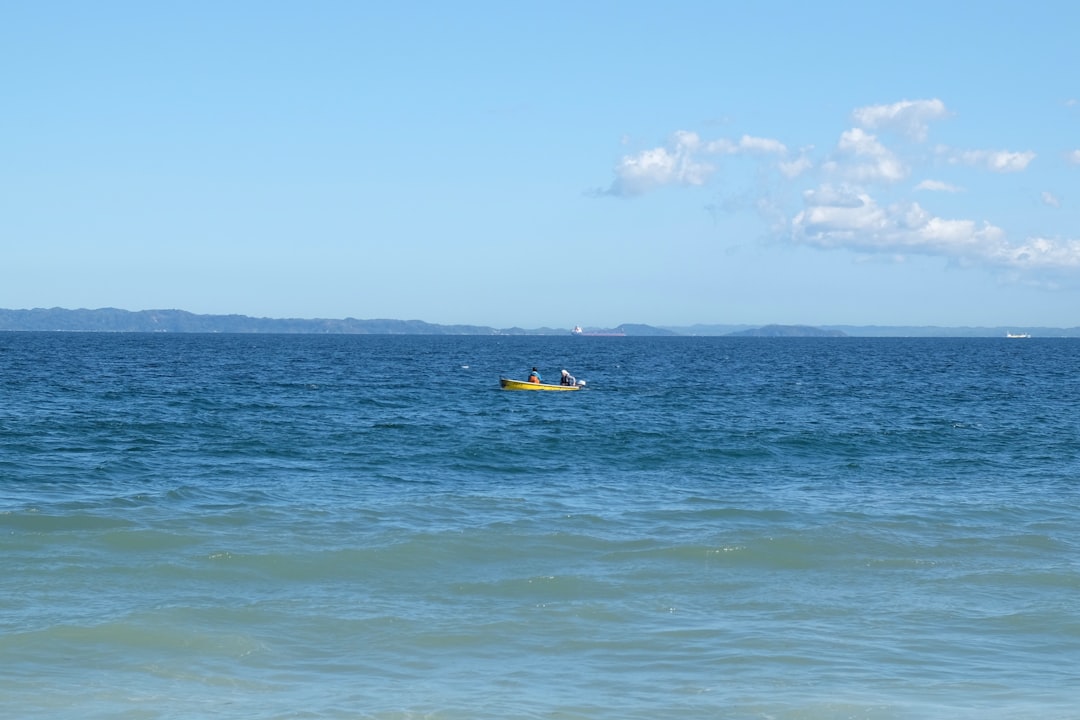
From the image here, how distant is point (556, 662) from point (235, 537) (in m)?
8.37

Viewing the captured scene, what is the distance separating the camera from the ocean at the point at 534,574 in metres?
11.6

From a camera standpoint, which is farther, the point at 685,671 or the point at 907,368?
the point at 907,368

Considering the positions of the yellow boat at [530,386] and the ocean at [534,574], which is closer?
the ocean at [534,574]

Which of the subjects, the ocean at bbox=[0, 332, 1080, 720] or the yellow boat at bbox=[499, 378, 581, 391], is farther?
the yellow boat at bbox=[499, 378, 581, 391]

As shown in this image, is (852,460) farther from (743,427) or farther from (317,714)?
(317,714)

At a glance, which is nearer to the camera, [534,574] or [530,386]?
[534,574]

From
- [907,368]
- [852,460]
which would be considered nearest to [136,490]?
[852,460]

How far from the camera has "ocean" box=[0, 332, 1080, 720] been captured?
38.0ft

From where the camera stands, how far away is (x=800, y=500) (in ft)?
78.9

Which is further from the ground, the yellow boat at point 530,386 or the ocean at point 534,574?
the yellow boat at point 530,386

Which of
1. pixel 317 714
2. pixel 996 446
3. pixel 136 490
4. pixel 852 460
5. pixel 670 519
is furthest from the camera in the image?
pixel 996 446

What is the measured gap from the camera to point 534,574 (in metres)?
16.8

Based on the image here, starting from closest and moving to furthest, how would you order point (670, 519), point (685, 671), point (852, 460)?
point (685, 671) → point (670, 519) → point (852, 460)

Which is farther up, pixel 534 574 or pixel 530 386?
pixel 530 386
